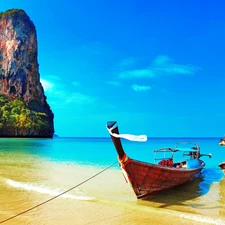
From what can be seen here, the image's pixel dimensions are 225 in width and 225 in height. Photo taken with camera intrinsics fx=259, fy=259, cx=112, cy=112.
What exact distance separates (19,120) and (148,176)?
89.8 m

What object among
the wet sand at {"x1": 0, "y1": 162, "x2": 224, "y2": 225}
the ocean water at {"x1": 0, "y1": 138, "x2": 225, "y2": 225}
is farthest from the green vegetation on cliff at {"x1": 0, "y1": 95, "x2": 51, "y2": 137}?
the wet sand at {"x1": 0, "y1": 162, "x2": 224, "y2": 225}

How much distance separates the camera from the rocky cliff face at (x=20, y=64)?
102000 mm

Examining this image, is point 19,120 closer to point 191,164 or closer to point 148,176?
point 191,164

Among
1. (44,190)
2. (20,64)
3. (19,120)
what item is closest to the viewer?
(44,190)

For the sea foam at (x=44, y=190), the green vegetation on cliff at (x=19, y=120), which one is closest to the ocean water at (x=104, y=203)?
the sea foam at (x=44, y=190)

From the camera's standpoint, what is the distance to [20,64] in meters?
104

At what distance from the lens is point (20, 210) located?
312 inches

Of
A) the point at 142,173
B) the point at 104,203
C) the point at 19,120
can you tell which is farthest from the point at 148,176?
the point at 19,120

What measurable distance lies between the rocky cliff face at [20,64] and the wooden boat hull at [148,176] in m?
90.4

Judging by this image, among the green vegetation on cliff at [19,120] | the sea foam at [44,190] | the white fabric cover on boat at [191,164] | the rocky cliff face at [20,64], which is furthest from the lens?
the rocky cliff face at [20,64]

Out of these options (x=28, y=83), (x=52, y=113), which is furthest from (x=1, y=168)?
(x=52, y=113)

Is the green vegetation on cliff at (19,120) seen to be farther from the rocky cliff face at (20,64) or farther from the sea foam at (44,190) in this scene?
the sea foam at (44,190)

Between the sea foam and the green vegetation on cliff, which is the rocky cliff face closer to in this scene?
the green vegetation on cliff

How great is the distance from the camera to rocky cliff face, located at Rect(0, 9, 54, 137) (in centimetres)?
10200
